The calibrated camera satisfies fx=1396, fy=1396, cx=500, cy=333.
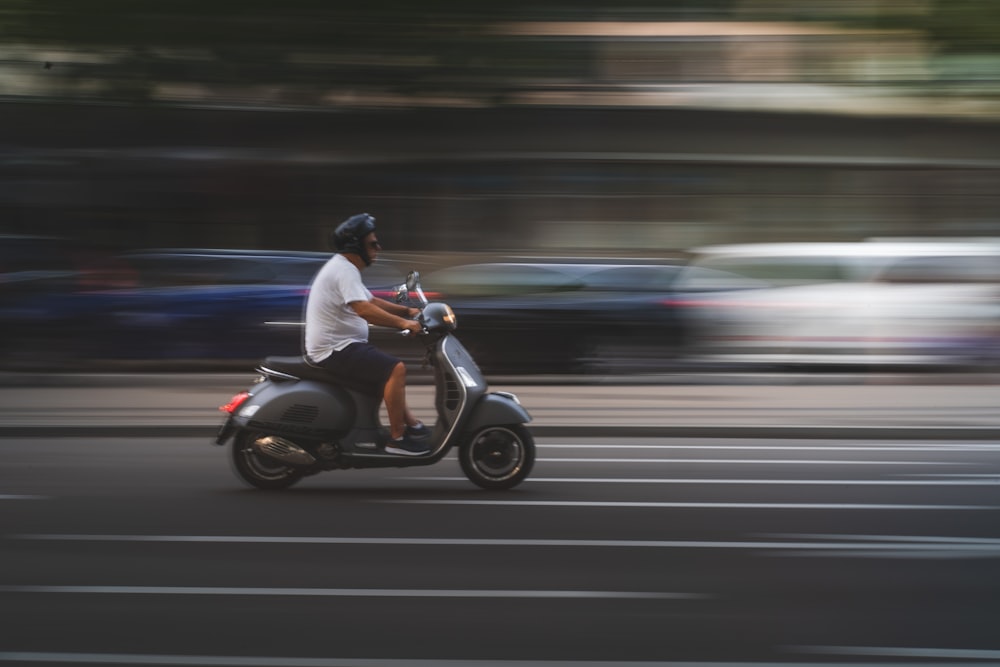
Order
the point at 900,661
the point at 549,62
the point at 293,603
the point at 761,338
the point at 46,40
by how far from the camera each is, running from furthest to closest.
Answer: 1. the point at 549,62
2. the point at 46,40
3. the point at 761,338
4. the point at 293,603
5. the point at 900,661

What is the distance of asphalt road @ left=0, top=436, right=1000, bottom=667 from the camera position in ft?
15.5

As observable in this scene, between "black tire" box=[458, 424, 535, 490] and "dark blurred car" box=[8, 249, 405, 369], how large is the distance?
310 inches

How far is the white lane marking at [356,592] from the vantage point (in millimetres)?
5441

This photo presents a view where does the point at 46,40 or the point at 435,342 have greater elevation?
the point at 46,40

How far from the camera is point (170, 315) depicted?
16.1 m

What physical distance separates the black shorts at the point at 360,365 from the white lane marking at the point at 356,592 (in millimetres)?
2548

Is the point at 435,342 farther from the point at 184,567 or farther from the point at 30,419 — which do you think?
Result: the point at 30,419

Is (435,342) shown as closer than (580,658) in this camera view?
No

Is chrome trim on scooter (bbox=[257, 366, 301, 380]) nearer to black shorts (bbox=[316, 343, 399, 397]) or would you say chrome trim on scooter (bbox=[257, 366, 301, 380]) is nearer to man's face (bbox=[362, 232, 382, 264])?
black shorts (bbox=[316, 343, 399, 397])

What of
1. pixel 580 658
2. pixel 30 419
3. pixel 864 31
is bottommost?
pixel 30 419

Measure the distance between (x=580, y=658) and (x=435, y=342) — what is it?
12.6 ft

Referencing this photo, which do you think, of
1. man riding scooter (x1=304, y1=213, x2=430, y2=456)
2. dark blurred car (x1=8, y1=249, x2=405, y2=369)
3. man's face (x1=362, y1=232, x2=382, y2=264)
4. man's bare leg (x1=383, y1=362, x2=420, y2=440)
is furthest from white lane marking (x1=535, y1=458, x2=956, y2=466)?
dark blurred car (x1=8, y1=249, x2=405, y2=369)

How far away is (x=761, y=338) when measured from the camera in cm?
1588

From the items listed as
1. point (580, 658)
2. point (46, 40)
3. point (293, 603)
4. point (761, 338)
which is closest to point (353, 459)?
point (293, 603)
